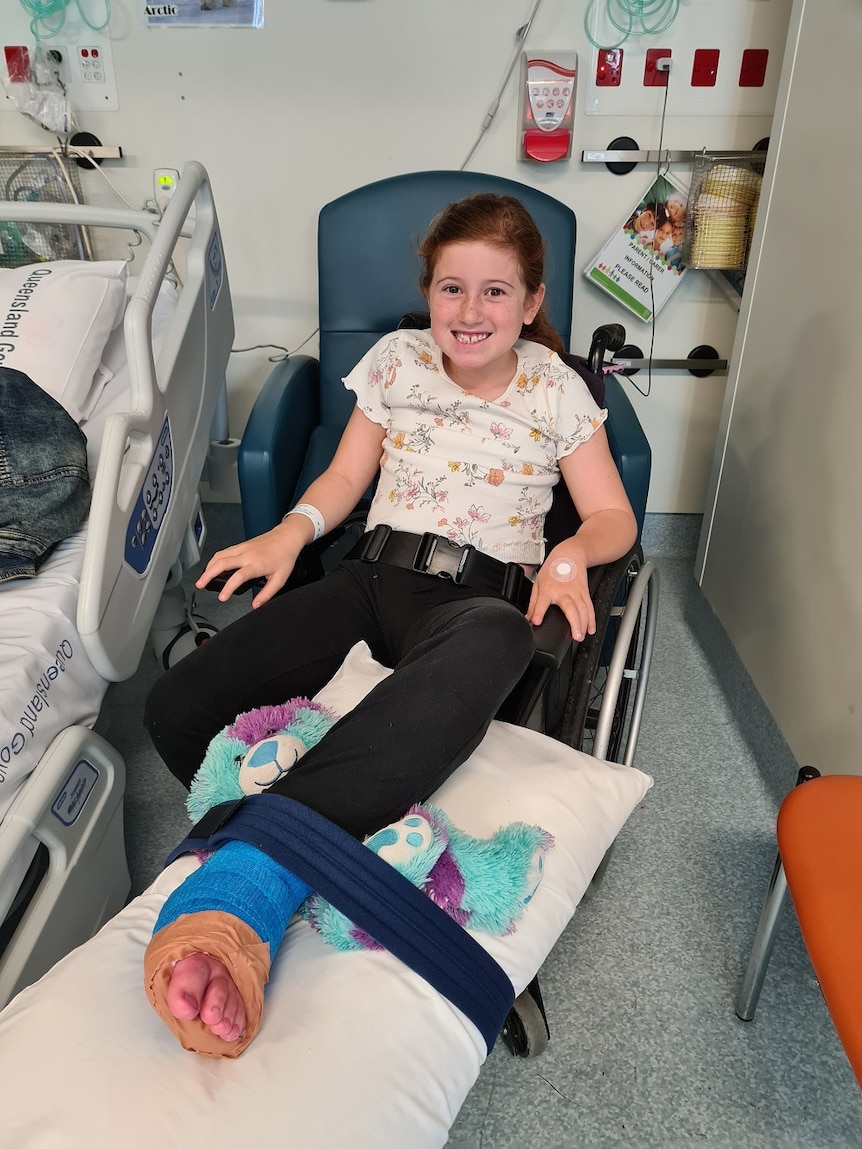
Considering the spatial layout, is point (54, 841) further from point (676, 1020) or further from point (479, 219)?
point (479, 219)

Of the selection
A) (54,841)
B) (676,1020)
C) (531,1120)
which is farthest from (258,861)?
(676,1020)

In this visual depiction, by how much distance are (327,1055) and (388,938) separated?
0.11 m

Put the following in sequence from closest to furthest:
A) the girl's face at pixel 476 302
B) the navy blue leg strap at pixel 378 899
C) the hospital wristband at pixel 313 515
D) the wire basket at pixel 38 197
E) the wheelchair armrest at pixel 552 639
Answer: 1. the navy blue leg strap at pixel 378 899
2. the wheelchair armrest at pixel 552 639
3. the girl's face at pixel 476 302
4. the hospital wristband at pixel 313 515
5. the wire basket at pixel 38 197

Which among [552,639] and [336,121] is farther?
[336,121]

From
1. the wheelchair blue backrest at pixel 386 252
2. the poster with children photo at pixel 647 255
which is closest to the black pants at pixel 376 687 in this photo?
the wheelchair blue backrest at pixel 386 252

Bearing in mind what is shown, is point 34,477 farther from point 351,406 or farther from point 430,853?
point 430,853

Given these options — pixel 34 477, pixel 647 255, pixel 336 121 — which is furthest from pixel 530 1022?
pixel 336 121

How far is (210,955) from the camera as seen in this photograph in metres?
0.70

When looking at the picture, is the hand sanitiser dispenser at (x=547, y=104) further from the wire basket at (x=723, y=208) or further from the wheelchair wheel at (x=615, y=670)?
the wheelchair wheel at (x=615, y=670)

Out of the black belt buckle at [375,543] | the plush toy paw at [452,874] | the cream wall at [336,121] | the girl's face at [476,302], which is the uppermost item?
the cream wall at [336,121]

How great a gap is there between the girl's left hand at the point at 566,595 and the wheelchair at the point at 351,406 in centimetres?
7

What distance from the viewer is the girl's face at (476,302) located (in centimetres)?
128

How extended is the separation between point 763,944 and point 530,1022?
1.19 feet

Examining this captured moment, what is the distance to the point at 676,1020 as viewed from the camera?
1.26 meters
